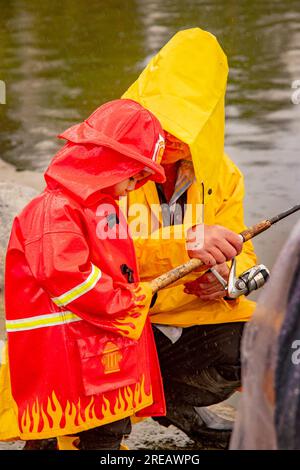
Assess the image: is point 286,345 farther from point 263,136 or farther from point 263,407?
point 263,136

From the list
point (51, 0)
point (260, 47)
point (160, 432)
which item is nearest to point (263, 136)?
point (260, 47)

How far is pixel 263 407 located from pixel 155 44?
8.96m

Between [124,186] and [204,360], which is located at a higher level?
[124,186]

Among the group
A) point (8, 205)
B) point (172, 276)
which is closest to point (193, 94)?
point (172, 276)

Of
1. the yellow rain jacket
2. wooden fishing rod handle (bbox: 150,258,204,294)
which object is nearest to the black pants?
the yellow rain jacket

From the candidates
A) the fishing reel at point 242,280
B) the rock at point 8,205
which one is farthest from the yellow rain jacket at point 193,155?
the rock at point 8,205

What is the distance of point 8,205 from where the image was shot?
5723mm

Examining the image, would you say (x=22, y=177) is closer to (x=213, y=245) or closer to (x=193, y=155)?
(x=193, y=155)

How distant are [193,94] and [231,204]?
1.43 feet

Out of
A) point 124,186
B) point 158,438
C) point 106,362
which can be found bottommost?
point 158,438

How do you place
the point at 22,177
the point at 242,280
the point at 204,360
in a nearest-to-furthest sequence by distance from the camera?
1. the point at 242,280
2. the point at 204,360
3. the point at 22,177

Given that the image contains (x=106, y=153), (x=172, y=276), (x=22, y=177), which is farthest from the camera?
(x=22, y=177)

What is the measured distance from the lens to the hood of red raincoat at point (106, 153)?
9.91ft

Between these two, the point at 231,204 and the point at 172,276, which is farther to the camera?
the point at 231,204
